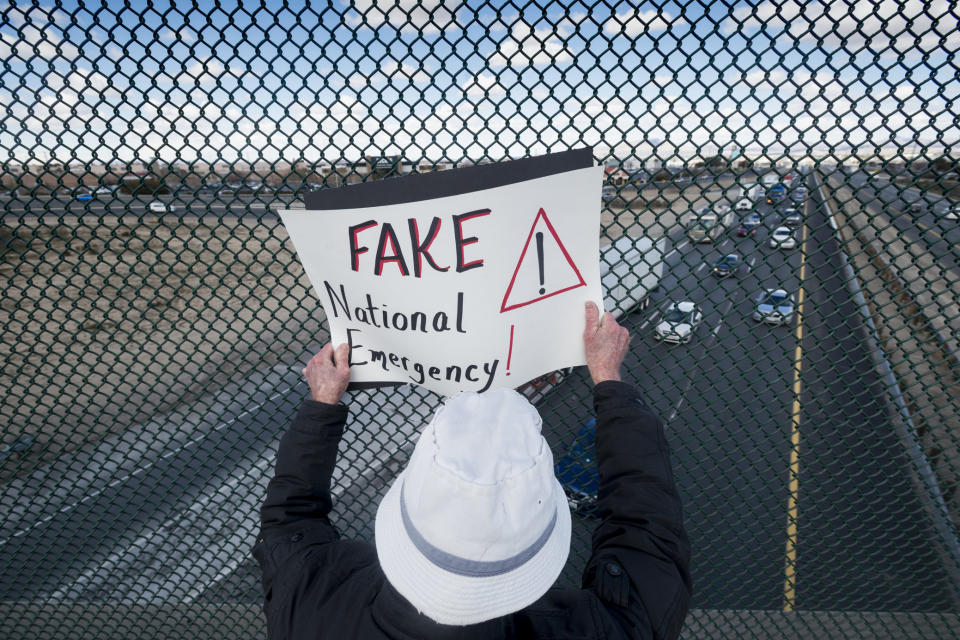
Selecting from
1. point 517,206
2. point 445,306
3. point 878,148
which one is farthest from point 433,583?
point 878,148

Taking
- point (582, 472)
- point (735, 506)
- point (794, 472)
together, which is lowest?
point (735, 506)

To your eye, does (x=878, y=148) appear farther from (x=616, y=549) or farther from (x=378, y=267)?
(x=378, y=267)

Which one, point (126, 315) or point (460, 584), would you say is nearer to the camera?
point (460, 584)

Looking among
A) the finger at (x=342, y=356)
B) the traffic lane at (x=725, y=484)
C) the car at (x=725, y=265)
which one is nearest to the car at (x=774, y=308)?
the car at (x=725, y=265)

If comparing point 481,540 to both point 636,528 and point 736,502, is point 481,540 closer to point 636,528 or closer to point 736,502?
point 636,528

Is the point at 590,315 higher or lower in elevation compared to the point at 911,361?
higher

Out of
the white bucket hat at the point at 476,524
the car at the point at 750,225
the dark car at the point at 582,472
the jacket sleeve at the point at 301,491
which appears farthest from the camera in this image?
the dark car at the point at 582,472

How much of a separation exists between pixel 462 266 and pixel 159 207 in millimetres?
1402

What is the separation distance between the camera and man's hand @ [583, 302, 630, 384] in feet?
5.73

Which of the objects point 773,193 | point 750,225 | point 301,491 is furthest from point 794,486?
point 301,491

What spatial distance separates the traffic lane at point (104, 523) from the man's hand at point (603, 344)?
4.69 ft

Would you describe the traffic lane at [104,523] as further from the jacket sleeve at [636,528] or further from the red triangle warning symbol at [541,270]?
the jacket sleeve at [636,528]

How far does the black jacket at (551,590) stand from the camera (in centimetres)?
124

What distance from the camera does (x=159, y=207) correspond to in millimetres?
2092
